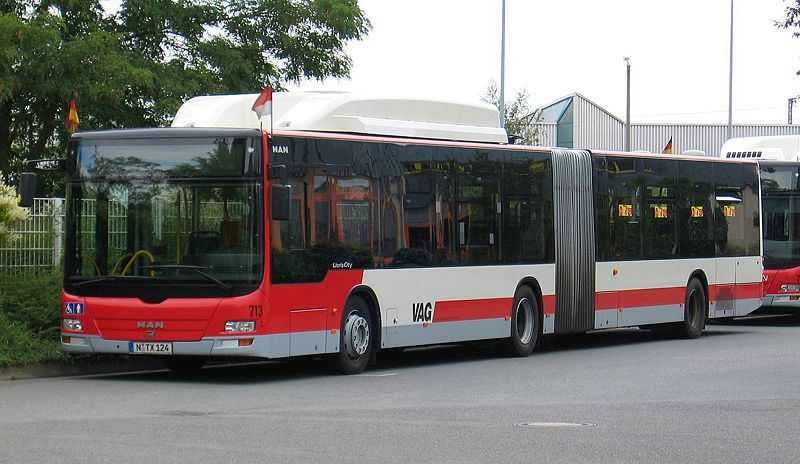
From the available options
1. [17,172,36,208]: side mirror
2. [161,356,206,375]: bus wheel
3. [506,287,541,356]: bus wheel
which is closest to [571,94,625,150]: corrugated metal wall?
[506,287,541,356]: bus wheel

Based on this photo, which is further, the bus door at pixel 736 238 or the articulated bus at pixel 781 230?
the articulated bus at pixel 781 230

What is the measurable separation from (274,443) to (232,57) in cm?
1668

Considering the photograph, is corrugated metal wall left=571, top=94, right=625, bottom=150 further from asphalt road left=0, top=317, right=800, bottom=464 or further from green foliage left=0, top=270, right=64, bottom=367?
green foliage left=0, top=270, right=64, bottom=367

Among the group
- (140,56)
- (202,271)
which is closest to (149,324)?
(202,271)

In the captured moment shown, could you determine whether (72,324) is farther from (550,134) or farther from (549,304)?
(550,134)

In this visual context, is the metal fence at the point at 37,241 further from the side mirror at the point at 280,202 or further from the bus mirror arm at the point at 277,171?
the side mirror at the point at 280,202

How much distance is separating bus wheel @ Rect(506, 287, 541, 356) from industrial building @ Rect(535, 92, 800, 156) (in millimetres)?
50385

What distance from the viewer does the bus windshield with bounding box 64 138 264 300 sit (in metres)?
16.6

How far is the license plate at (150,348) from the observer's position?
652 inches

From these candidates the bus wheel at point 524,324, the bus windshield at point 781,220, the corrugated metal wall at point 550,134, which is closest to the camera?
the bus wheel at point 524,324

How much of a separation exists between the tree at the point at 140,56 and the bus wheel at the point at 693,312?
25.0 ft

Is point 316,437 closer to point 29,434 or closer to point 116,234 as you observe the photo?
point 29,434

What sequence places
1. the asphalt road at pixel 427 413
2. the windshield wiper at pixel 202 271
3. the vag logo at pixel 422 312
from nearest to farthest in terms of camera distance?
the asphalt road at pixel 427 413 < the windshield wiper at pixel 202 271 < the vag logo at pixel 422 312

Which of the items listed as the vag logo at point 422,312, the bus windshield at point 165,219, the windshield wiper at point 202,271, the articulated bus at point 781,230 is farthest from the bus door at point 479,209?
the articulated bus at point 781,230
